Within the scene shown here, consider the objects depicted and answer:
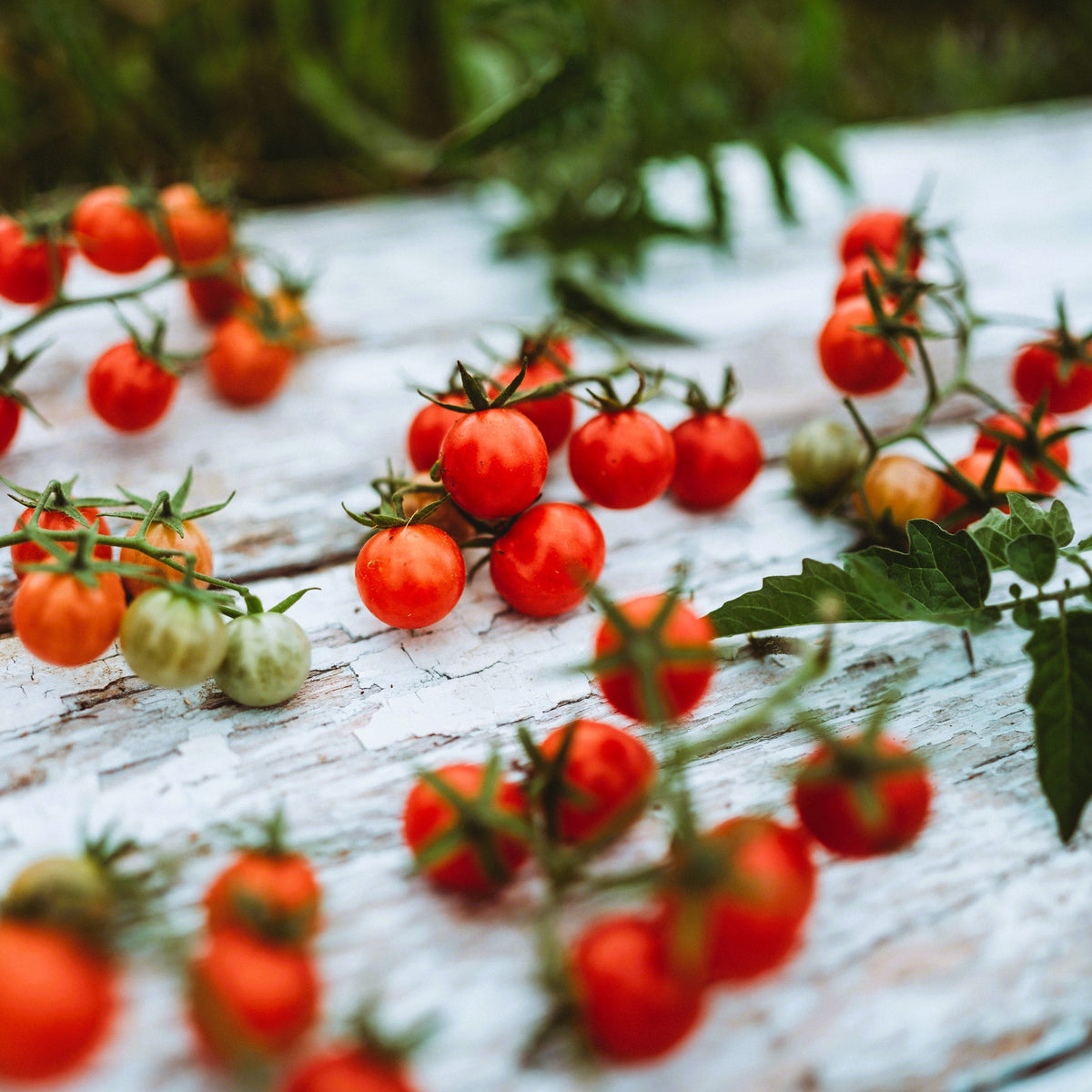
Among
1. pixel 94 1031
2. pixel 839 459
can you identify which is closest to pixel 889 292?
pixel 839 459

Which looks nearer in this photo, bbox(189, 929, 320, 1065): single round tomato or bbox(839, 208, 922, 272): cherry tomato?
bbox(189, 929, 320, 1065): single round tomato

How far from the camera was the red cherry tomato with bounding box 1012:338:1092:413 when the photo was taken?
0.87 meters

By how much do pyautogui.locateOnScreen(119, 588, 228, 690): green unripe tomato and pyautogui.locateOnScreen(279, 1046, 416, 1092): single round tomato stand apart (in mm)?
266

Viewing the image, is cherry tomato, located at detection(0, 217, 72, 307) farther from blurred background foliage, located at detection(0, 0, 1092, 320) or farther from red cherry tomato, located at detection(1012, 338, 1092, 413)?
red cherry tomato, located at detection(1012, 338, 1092, 413)

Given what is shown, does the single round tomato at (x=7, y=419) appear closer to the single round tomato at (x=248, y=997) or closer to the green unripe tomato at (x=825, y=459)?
the single round tomato at (x=248, y=997)

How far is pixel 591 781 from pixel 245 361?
694mm

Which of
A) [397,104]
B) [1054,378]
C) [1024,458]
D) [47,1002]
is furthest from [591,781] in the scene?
[397,104]

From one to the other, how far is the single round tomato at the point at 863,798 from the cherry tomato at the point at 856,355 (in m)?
0.42

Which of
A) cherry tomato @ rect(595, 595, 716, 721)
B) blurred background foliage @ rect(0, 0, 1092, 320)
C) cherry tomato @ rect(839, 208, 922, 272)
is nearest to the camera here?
cherry tomato @ rect(595, 595, 716, 721)

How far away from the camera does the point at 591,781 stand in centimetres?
57

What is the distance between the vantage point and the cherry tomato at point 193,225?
Result: 106cm

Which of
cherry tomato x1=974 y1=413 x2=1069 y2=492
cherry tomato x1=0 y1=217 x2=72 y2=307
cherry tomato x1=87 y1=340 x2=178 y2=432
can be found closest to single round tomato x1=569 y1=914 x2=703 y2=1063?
cherry tomato x1=974 y1=413 x2=1069 y2=492

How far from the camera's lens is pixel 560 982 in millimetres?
488

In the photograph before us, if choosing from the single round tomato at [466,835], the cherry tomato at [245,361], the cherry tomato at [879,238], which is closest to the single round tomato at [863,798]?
the single round tomato at [466,835]
